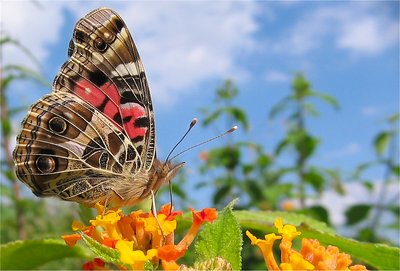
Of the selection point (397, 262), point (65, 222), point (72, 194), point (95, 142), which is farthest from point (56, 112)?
point (65, 222)

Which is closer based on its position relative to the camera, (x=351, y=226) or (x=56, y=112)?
(x=56, y=112)

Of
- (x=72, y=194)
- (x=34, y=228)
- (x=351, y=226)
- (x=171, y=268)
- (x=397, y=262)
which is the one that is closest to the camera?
(x=171, y=268)

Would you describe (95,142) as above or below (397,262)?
above

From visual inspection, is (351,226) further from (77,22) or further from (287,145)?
(77,22)

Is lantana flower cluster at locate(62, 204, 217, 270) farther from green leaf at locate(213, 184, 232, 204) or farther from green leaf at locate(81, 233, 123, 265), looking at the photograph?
green leaf at locate(213, 184, 232, 204)

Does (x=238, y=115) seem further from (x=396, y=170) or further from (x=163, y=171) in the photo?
(x=163, y=171)

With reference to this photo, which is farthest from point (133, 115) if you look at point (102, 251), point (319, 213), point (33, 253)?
point (319, 213)

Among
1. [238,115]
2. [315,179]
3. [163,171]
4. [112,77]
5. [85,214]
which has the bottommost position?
[85,214]

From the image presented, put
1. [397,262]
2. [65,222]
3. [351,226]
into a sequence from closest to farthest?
[397,262] < [351,226] < [65,222]

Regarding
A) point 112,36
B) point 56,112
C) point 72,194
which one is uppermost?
point 112,36
